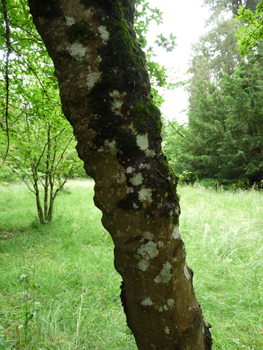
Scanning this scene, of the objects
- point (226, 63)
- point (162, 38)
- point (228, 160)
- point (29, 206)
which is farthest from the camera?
point (226, 63)

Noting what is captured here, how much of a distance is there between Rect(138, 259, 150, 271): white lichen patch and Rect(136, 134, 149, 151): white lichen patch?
18.9 inches

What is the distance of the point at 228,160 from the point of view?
9.65 metres

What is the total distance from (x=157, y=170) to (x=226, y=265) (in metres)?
3.01

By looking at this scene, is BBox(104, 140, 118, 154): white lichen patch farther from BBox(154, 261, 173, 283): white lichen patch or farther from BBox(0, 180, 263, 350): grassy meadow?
BBox(0, 180, 263, 350): grassy meadow

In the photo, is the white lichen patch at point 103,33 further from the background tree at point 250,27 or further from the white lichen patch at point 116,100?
the background tree at point 250,27

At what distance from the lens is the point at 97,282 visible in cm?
303

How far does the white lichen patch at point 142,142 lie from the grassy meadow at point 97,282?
1532 mm

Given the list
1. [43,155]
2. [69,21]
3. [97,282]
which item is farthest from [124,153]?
[43,155]


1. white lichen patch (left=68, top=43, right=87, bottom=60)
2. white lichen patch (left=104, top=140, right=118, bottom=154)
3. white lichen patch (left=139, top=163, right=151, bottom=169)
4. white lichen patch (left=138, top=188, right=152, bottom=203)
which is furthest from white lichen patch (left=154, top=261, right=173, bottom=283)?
white lichen patch (left=68, top=43, right=87, bottom=60)

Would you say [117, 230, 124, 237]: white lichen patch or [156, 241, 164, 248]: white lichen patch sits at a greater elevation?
Answer: [117, 230, 124, 237]: white lichen patch

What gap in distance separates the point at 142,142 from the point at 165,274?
1.89 ft

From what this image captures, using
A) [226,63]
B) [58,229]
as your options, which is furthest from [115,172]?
[226,63]

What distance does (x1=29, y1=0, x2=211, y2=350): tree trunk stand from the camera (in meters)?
0.86

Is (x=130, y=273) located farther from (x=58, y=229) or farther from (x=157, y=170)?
(x=58, y=229)
